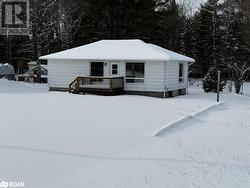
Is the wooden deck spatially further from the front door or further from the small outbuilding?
the small outbuilding

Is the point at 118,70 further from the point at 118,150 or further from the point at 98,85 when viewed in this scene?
the point at 118,150

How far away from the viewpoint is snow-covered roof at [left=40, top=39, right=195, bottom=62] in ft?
80.7

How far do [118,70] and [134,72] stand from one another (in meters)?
1.01

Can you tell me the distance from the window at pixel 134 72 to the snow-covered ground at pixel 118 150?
32.4ft

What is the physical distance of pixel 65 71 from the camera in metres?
27.0

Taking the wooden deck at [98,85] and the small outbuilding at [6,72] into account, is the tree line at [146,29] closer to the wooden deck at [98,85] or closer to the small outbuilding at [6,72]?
the small outbuilding at [6,72]

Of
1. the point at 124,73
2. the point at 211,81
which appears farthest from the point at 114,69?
the point at 211,81

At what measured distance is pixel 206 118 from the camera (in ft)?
51.2

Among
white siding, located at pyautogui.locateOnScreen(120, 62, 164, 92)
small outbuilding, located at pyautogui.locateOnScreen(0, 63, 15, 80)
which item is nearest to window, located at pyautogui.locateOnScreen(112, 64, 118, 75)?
white siding, located at pyautogui.locateOnScreen(120, 62, 164, 92)

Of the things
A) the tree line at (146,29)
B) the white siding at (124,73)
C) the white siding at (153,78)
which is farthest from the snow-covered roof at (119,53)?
the tree line at (146,29)

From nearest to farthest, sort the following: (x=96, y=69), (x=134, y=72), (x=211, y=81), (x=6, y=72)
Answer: (x=134, y=72) < (x=96, y=69) < (x=211, y=81) < (x=6, y=72)

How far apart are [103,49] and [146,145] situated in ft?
57.5

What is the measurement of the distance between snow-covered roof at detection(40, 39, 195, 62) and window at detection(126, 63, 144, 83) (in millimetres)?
631

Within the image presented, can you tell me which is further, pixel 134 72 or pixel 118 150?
pixel 134 72
